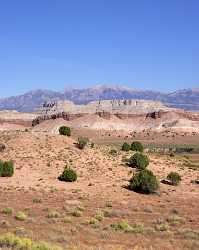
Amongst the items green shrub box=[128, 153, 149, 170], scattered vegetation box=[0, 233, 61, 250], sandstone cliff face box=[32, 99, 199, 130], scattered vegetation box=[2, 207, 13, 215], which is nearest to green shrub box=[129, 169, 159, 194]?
green shrub box=[128, 153, 149, 170]

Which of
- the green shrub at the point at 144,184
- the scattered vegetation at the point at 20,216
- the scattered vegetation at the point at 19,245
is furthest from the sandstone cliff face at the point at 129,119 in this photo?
the scattered vegetation at the point at 19,245

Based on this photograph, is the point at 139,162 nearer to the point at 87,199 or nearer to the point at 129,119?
the point at 87,199

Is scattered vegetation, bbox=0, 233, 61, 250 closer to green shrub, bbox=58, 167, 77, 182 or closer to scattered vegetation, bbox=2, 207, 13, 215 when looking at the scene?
scattered vegetation, bbox=2, 207, 13, 215

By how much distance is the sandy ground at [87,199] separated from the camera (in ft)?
70.5

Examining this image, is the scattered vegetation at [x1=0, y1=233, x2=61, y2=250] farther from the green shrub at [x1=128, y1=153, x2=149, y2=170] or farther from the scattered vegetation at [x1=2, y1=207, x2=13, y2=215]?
the green shrub at [x1=128, y1=153, x2=149, y2=170]

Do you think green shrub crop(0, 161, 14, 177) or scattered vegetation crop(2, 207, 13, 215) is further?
green shrub crop(0, 161, 14, 177)

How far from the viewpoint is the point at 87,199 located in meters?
34.4

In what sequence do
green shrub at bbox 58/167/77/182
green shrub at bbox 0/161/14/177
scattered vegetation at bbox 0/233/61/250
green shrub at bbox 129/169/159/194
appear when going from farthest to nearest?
green shrub at bbox 58/167/77/182, green shrub at bbox 0/161/14/177, green shrub at bbox 129/169/159/194, scattered vegetation at bbox 0/233/61/250

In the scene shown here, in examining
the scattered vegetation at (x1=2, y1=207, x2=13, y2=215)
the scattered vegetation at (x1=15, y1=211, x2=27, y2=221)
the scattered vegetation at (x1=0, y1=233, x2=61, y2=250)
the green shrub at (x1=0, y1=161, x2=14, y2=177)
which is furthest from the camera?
the green shrub at (x1=0, y1=161, x2=14, y2=177)

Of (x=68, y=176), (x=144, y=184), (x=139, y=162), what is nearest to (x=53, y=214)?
(x=144, y=184)

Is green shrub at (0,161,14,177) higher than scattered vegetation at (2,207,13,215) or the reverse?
higher

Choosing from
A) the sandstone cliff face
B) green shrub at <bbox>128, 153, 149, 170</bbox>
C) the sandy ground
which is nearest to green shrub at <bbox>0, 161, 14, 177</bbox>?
the sandy ground

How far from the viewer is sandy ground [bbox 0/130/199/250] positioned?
21.5 metres

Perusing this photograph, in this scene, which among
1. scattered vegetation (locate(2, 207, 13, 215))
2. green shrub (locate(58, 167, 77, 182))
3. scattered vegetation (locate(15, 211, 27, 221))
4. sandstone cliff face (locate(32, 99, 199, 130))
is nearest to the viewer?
scattered vegetation (locate(15, 211, 27, 221))
